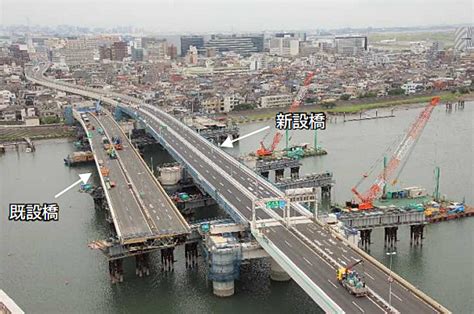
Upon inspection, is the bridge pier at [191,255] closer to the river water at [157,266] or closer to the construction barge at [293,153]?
the river water at [157,266]

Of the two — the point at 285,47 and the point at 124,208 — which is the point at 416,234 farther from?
the point at 285,47

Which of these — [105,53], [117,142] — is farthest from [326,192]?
[105,53]

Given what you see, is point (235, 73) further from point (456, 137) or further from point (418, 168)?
point (418, 168)

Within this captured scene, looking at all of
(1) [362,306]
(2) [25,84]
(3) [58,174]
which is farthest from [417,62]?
(1) [362,306]

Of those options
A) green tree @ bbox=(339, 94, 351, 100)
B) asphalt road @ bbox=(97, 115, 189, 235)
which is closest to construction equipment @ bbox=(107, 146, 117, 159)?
asphalt road @ bbox=(97, 115, 189, 235)

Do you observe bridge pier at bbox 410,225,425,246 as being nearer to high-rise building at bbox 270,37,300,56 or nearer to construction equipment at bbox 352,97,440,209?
construction equipment at bbox 352,97,440,209

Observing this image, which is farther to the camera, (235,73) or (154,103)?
(235,73)
